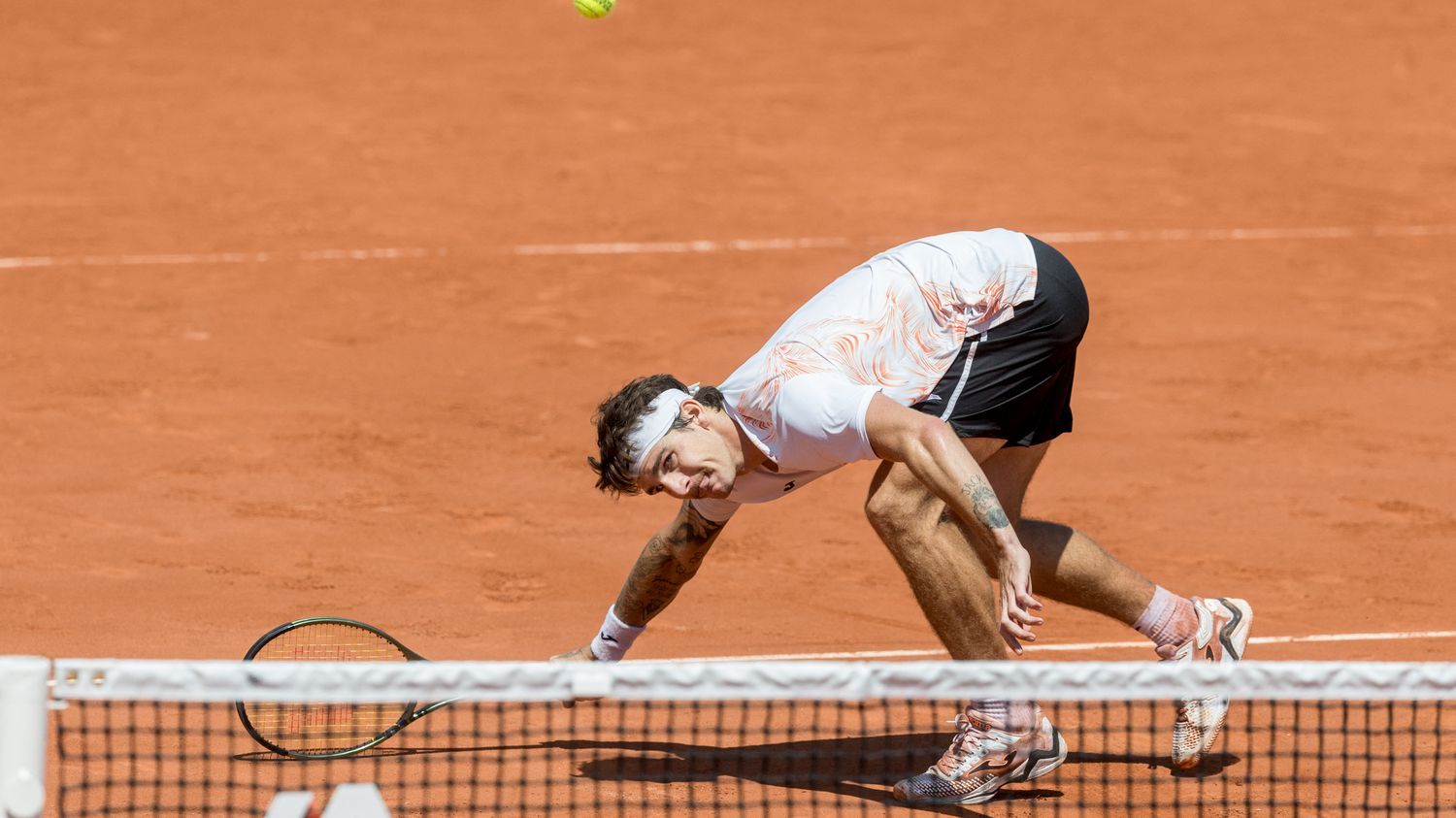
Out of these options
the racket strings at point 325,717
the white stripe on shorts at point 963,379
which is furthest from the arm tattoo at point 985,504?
the racket strings at point 325,717

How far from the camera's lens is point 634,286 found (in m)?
10.5

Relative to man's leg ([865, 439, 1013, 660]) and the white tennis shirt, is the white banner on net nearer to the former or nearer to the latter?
the white tennis shirt

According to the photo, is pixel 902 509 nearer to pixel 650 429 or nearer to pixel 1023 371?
pixel 1023 371

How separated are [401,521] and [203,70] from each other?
8435 millimetres

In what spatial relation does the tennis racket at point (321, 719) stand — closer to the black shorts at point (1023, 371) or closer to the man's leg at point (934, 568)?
the man's leg at point (934, 568)

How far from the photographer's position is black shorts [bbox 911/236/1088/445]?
16.4 feet

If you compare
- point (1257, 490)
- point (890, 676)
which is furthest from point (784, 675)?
point (1257, 490)

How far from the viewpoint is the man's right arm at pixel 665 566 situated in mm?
5410

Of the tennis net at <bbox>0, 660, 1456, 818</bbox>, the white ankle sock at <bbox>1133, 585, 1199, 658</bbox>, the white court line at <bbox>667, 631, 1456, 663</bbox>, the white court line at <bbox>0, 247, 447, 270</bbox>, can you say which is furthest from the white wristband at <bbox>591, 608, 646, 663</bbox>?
the white court line at <bbox>0, 247, 447, 270</bbox>

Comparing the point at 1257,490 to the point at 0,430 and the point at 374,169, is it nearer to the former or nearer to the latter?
the point at 0,430

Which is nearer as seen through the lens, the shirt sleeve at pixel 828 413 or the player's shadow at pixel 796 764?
the shirt sleeve at pixel 828 413

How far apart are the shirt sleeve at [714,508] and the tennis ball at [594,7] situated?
153 inches

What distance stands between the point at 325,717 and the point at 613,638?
85cm

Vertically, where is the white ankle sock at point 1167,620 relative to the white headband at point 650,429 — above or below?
below
